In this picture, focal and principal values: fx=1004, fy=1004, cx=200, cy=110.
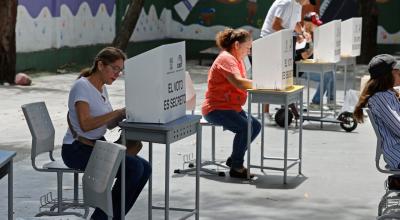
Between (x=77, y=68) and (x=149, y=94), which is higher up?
(x=149, y=94)

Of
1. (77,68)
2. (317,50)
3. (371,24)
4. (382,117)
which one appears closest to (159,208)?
(382,117)

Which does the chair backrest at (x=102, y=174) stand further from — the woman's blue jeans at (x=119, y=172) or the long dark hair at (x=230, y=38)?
the long dark hair at (x=230, y=38)

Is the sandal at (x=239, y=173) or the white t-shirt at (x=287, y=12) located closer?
the sandal at (x=239, y=173)

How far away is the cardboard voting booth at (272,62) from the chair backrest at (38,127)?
2.69 metres

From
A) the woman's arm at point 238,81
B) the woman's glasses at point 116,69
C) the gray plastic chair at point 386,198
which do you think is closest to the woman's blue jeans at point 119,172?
the woman's glasses at point 116,69

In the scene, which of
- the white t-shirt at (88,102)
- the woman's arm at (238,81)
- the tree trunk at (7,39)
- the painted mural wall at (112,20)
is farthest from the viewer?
the painted mural wall at (112,20)

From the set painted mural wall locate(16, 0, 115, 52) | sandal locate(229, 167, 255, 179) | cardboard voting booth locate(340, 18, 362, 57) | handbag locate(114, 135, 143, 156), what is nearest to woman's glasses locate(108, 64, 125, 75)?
handbag locate(114, 135, 143, 156)

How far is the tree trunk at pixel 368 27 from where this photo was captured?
23578mm

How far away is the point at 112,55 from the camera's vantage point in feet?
23.5

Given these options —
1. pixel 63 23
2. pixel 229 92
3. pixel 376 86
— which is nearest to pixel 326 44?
pixel 229 92

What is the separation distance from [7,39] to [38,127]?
36.2ft

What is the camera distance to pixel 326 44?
13.5m

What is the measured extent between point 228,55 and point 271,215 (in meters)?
2.05

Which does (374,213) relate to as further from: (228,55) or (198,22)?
(198,22)
